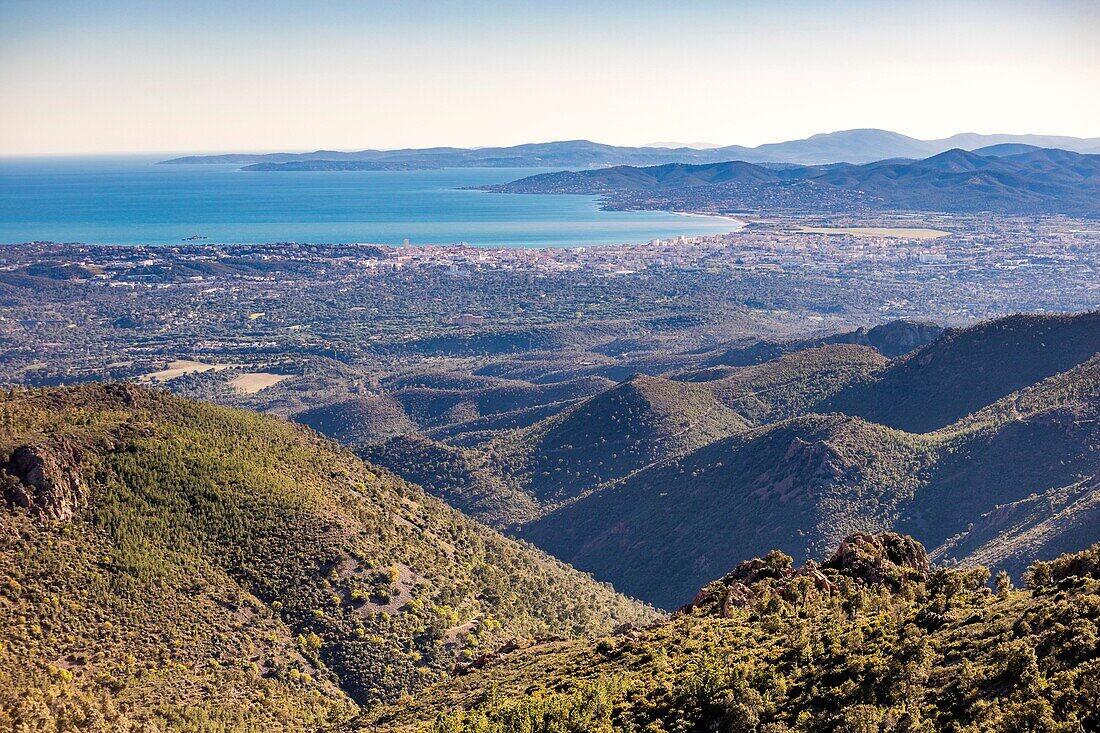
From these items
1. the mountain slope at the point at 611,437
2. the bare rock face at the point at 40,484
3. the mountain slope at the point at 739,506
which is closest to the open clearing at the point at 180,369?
the mountain slope at the point at 611,437

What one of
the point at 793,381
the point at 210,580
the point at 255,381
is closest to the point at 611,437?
the point at 793,381

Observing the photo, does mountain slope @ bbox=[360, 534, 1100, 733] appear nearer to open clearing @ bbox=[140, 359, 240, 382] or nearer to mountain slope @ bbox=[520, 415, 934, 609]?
mountain slope @ bbox=[520, 415, 934, 609]

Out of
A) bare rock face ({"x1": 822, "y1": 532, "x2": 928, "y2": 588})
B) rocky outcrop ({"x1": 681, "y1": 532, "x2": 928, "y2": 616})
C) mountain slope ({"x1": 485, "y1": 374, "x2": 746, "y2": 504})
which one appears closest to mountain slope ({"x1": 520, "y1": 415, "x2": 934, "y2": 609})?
mountain slope ({"x1": 485, "y1": 374, "x2": 746, "y2": 504})

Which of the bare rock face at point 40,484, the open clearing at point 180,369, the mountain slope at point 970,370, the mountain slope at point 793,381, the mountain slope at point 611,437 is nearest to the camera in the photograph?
the bare rock face at point 40,484

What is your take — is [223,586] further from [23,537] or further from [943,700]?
[943,700]

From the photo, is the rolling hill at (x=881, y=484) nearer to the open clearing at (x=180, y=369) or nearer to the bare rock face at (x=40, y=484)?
the bare rock face at (x=40, y=484)

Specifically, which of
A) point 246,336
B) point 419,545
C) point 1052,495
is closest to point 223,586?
point 419,545
